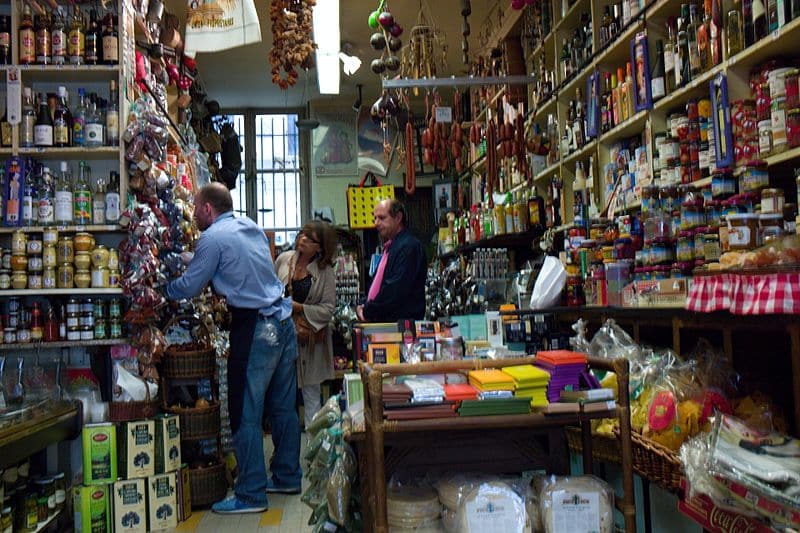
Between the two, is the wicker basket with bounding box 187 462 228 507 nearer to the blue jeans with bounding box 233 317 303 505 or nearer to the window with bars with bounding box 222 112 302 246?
the blue jeans with bounding box 233 317 303 505

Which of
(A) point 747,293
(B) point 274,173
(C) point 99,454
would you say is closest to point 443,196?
(B) point 274,173

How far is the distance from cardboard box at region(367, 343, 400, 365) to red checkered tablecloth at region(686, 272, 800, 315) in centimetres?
111

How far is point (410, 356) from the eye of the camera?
2922 millimetres

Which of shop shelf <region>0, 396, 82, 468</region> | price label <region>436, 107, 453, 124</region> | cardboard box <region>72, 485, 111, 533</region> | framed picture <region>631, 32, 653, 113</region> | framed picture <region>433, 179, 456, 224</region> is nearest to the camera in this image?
shop shelf <region>0, 396, 82, 468</region>

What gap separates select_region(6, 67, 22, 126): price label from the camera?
4168mm

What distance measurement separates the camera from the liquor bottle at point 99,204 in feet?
14.1

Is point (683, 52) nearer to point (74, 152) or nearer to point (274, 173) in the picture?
point (74, 152)

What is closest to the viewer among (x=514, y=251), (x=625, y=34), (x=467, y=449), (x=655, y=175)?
(x=467, y=449)

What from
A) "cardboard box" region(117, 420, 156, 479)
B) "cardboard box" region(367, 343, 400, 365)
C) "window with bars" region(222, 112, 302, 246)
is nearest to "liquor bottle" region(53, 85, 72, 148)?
"cardboard box" region(117, 420, 156, 479)

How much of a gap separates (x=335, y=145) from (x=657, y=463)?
8952 mm

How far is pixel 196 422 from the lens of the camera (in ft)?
15.0

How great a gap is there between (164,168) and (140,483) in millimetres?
1874

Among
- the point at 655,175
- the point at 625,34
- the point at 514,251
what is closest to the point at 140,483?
the point at 655,175

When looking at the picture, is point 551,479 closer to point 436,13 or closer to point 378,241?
point 436,13
